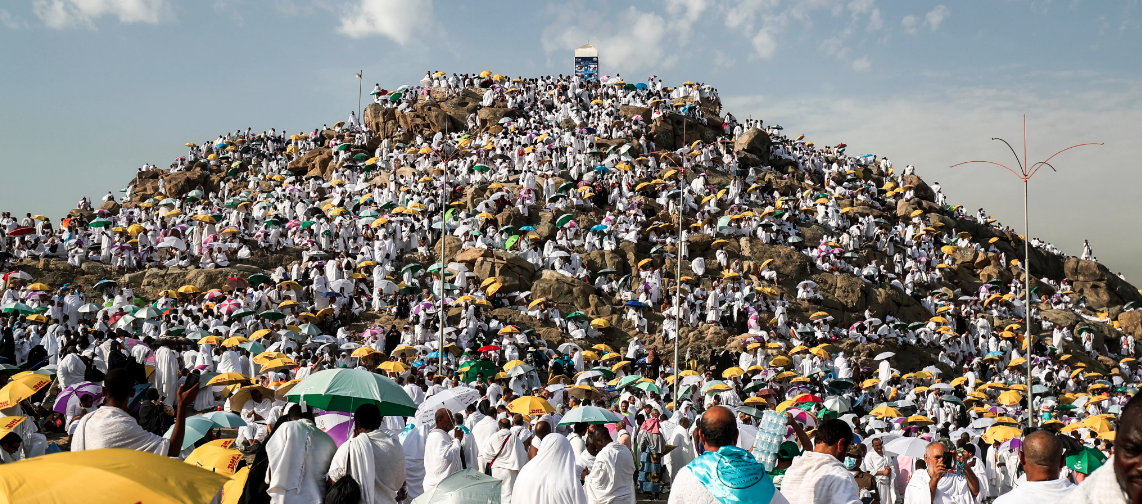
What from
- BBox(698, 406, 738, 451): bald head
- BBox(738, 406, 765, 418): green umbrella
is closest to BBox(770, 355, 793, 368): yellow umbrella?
BBox(738, 406, 765, 418): green umbrella

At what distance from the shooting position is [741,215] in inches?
1446

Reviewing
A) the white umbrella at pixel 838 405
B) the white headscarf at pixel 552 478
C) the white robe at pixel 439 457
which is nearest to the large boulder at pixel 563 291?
the white umbrella at pixel 838 405

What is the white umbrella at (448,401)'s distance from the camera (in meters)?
11.3

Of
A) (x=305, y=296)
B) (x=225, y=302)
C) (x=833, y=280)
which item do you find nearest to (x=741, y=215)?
(x=833, y=280)

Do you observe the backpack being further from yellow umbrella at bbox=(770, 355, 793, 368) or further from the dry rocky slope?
the dry rocky slope

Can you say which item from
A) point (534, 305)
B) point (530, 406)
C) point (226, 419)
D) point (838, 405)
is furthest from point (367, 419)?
point (534, 305)

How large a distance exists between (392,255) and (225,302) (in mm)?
7883

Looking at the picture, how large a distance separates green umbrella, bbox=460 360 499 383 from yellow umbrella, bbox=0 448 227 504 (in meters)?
18.7

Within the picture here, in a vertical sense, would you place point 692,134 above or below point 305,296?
above

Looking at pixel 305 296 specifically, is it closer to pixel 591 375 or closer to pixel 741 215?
pixel 591 375

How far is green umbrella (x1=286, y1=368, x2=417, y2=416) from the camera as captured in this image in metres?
7.39

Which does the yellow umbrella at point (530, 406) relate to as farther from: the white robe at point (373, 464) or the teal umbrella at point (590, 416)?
the white robe at point (373, 464)

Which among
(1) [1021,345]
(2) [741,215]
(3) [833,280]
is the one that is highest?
(2) [741,215]

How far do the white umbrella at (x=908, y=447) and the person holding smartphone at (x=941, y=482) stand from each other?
2730 millimetres
